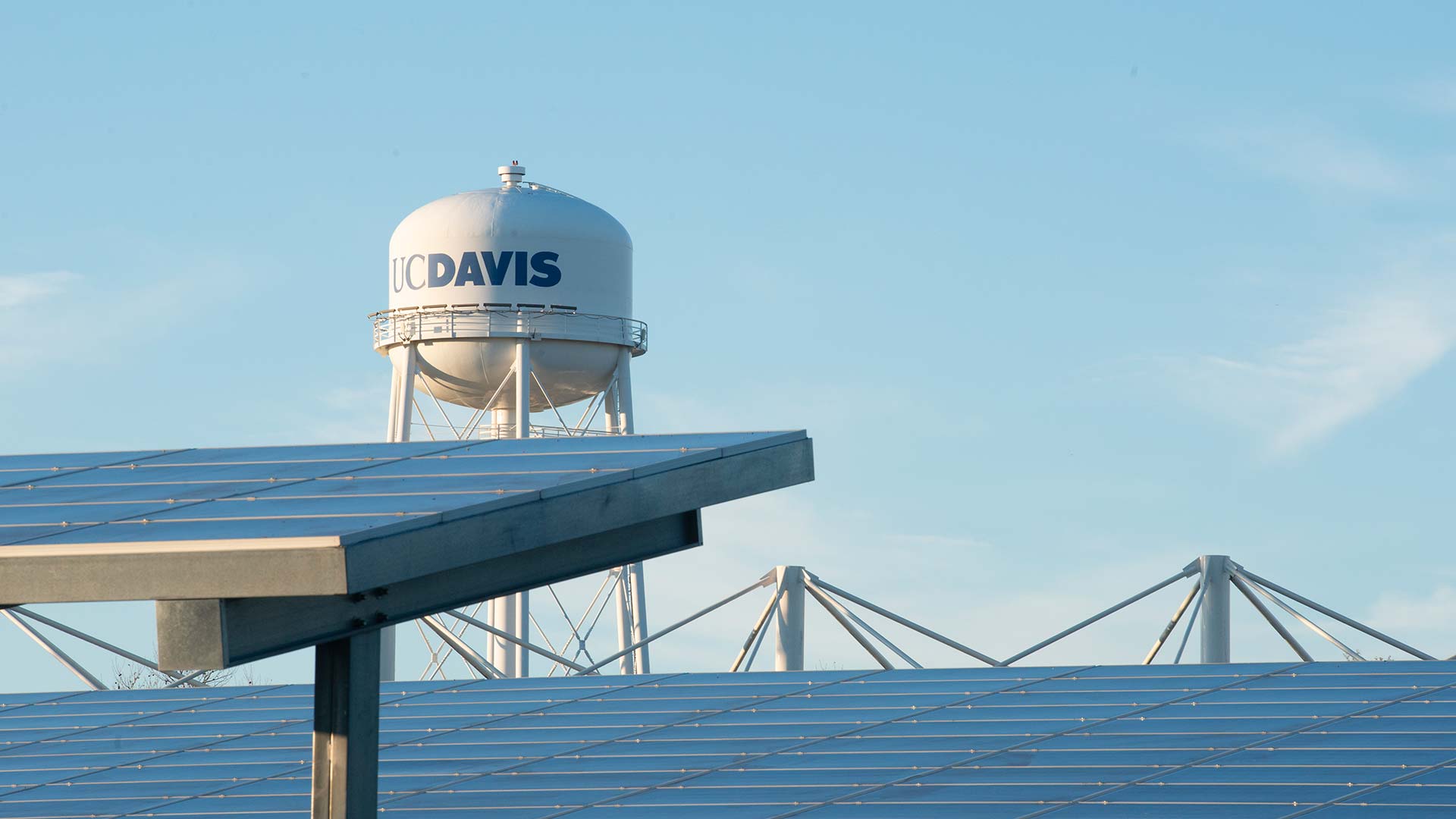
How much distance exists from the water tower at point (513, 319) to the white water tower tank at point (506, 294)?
2 cm

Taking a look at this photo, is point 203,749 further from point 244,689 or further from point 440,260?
point 440,260

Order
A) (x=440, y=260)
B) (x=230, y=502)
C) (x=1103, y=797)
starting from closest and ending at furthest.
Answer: (x=230, y=502) < (x=1103, y=797) < (x=440, y=260)

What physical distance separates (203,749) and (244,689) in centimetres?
397

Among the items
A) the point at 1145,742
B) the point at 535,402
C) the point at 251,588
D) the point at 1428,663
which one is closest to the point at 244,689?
the point at 1145,742

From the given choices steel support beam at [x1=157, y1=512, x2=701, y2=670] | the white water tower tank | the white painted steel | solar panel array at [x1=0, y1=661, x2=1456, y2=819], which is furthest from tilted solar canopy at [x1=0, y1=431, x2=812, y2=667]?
the white water tower tank

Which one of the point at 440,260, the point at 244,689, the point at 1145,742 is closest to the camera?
the point at 1145,742

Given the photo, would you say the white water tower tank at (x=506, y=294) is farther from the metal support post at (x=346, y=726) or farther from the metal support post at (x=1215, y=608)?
the metal support post at (x=346, y=726)

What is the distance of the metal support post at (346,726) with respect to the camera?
1292 cm

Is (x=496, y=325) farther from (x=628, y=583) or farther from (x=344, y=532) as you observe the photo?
(x=344, y=532)

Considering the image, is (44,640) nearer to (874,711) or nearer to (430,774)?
(430,774)

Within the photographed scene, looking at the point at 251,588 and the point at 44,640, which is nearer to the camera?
the point at 251,588

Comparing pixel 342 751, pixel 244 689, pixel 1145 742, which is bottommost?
pixel 342 751

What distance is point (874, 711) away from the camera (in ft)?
74.1

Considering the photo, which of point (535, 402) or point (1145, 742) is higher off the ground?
point (535, 402)
